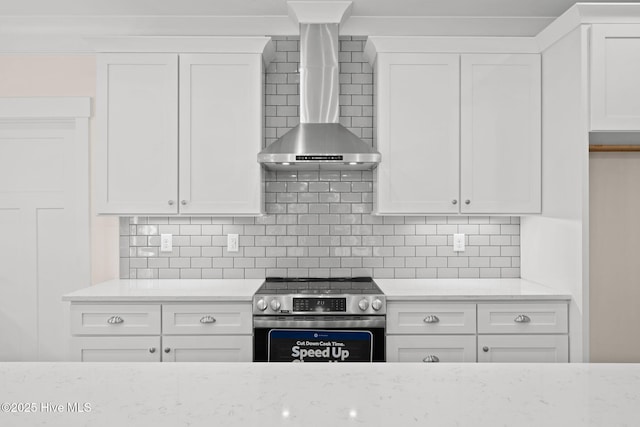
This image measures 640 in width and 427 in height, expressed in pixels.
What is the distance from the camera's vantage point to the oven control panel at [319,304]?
8.81ft

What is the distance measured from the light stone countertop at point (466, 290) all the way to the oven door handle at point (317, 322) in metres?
0.16

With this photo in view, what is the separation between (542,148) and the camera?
3014 mm

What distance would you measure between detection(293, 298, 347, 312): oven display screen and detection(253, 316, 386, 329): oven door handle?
0.05m

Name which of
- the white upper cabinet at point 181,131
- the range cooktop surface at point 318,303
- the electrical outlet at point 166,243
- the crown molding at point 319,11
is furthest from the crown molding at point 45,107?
the range cooktop surface at point 318,303

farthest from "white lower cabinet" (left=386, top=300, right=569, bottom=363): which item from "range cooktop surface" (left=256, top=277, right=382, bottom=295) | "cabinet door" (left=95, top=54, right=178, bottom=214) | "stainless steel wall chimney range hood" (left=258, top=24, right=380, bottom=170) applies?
"cabinet door" (left=95, top=54, right=178, bottom=214)

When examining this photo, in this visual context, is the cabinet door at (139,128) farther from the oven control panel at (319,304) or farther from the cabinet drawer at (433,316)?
the cabinet drawer at (433,316)

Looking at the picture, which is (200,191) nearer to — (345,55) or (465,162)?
(345,55)

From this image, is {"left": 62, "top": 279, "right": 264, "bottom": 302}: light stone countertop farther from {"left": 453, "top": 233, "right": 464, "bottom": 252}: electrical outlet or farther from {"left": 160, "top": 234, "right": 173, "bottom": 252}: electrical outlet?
{"left": 453, "top": 233, "right": 464, "bottom": 252}: electrical outlet

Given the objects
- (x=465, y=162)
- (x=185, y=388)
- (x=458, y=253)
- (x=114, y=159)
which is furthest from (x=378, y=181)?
(x=185, y=388)

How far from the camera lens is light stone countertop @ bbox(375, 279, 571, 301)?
8.87 ft

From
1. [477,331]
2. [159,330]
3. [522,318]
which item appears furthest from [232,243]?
[522,318]

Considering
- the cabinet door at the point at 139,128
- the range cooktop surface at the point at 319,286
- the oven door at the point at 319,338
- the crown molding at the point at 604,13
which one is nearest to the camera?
the crown molding at the point at 604,13

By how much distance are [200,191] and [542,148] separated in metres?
2.23

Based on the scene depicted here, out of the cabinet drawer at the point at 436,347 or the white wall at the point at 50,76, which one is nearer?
the cabinet drawer at the point at 436,347
